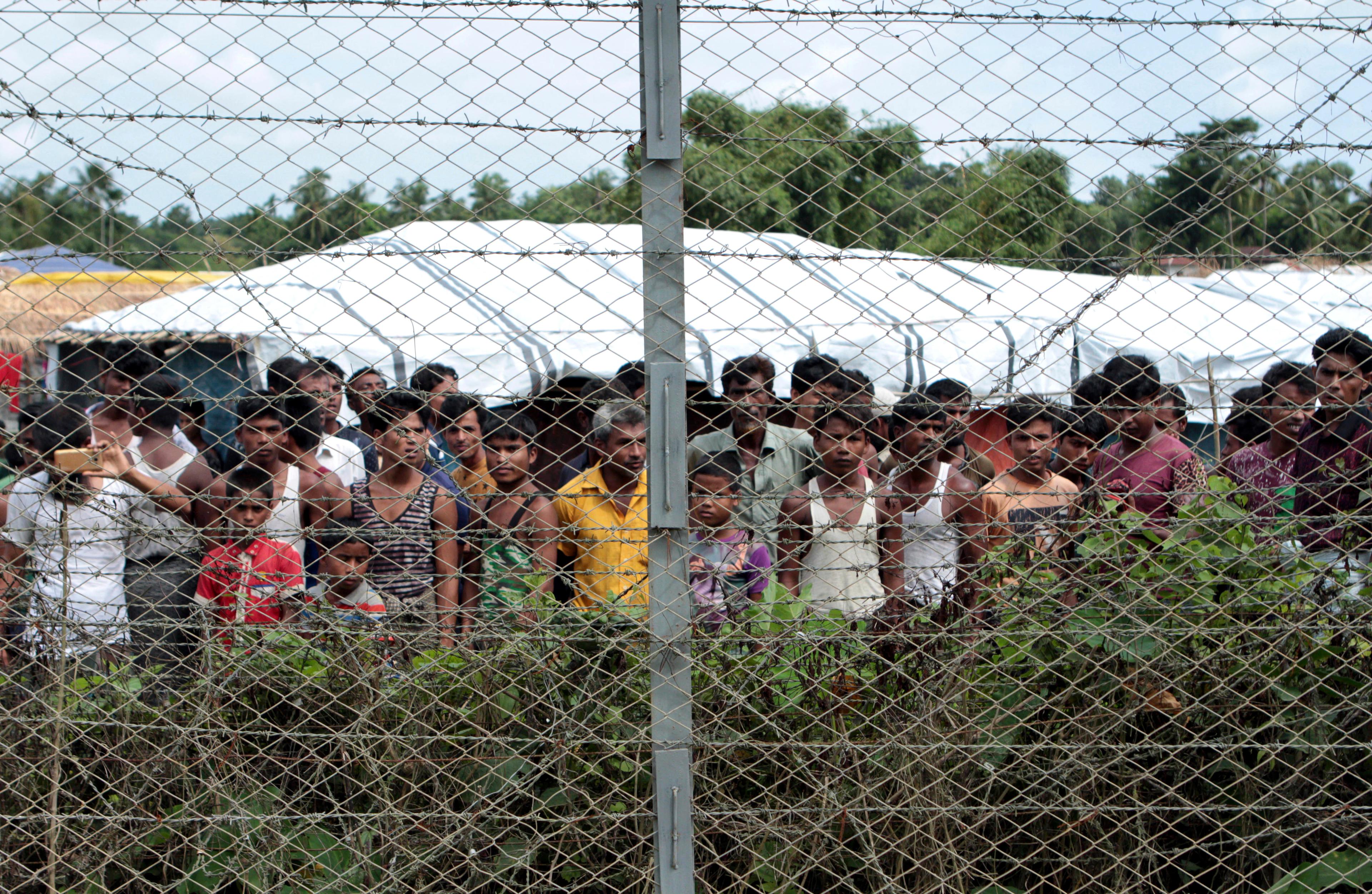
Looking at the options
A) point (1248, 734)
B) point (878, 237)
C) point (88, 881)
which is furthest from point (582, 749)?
point (1248, 734)

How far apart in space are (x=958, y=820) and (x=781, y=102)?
5.93 ft

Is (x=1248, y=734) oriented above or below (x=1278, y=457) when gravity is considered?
below

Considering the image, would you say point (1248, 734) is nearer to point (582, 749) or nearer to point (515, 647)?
point (582, 749)

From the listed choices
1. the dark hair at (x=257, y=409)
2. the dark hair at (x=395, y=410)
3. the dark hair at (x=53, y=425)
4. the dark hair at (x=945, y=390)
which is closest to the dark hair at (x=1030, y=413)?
the dark hair at (x=945, y=390)

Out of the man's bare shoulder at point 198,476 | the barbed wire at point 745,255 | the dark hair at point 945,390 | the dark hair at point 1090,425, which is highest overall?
the barbed wire at point 745,255

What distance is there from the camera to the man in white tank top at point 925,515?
250cm

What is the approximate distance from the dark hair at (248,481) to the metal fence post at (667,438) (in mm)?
1813

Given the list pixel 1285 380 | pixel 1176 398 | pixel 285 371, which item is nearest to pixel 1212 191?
pixel 1176 398

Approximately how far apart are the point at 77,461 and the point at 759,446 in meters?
2.77

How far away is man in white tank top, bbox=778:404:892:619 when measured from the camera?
2969 mm

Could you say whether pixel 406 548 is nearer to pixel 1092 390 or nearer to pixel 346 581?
pixel 346 581

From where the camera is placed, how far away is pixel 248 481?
12.4 feet

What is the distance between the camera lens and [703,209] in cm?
1044

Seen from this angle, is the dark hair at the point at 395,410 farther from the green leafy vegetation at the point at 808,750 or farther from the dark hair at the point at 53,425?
the dark hair at the point at 53,425
